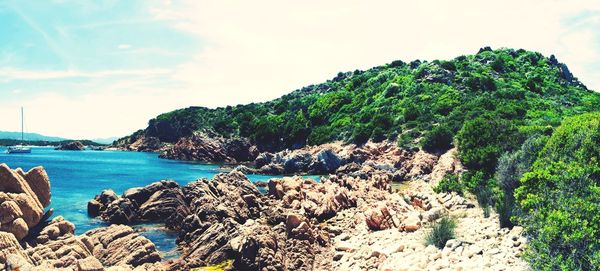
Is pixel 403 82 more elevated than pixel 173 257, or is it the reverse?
pixel 403 82

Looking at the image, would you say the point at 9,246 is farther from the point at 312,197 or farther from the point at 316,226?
the point at 312,197

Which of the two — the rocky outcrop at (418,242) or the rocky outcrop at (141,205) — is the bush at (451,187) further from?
the rocky outcrop at (141,205)

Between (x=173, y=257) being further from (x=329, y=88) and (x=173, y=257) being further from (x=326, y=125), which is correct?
(x=329, y=88)

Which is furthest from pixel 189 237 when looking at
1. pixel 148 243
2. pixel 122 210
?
pixel 122 210

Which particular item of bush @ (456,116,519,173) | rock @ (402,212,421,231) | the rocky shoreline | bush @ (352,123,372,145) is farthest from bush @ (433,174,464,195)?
bush @ (352,123,372,145)

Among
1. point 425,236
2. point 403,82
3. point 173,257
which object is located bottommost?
point 173,257

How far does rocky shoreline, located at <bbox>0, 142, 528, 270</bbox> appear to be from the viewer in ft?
64.2

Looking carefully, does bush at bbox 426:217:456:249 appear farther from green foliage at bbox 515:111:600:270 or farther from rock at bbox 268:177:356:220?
rock at bbox 268:177:356:220

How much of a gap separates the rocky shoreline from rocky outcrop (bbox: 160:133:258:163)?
59472 millimetres

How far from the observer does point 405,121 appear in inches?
2970

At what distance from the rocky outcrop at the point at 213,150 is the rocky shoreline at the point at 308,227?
59.5 metres

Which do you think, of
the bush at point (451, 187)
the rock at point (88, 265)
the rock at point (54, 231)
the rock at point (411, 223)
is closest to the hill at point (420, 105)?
the bush at point (451, 187)

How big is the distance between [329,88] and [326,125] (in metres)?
37.8

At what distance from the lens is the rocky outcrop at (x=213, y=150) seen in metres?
105
